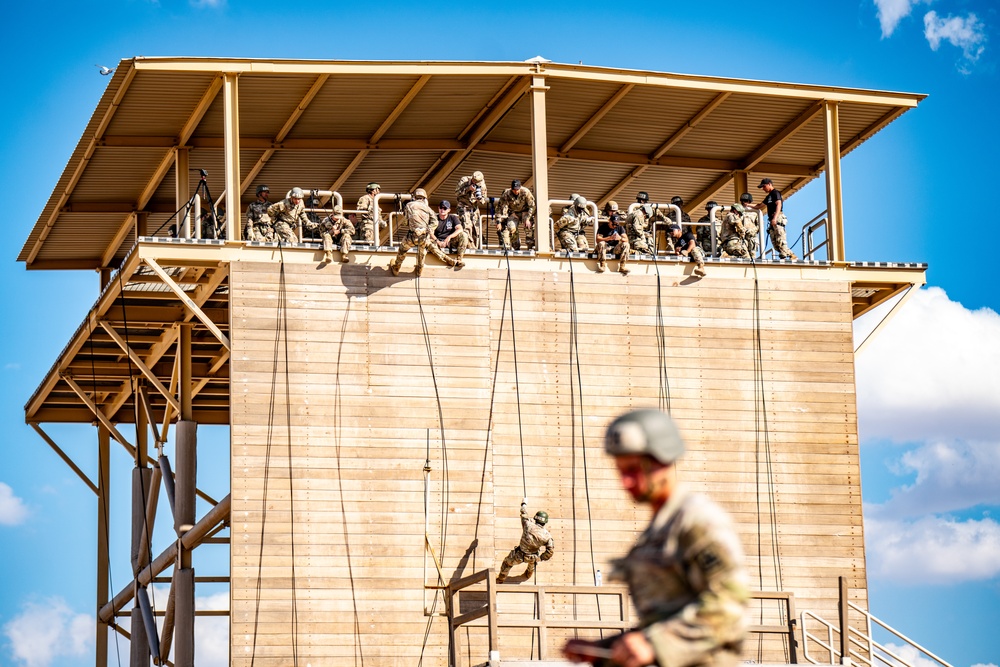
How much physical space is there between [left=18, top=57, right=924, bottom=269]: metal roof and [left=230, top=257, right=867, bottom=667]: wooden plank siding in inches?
162

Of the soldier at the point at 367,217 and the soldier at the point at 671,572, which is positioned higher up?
the soldier at the point at 367,217

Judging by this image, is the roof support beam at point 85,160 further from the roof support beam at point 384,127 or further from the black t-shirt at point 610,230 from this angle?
the black t-shirt at point 610,230

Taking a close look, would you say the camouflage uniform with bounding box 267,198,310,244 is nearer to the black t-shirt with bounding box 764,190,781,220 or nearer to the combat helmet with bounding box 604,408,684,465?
the black t-shirt with bounding box 764,190,781,220

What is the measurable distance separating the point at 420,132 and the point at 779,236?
8276 millimetres

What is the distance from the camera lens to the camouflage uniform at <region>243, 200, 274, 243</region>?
29688 mm

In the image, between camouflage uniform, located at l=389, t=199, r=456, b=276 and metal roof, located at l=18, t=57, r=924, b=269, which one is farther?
metal roof, located at l=18, t=57, r=924, b=269

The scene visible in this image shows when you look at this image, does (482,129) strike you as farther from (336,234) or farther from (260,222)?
(336,234)

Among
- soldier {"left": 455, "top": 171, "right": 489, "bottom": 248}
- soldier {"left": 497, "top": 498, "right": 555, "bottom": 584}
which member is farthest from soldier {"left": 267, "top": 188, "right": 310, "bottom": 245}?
soldier {"left": 497, "top": 498, "right": 555, "bottom": 584}

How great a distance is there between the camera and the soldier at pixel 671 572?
6605mm

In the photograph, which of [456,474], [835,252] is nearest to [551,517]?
[456,474]

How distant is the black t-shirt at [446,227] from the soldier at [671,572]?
2214cm

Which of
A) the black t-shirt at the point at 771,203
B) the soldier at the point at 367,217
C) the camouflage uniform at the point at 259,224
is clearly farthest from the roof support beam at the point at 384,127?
the black t-shirt at the point at 771,203

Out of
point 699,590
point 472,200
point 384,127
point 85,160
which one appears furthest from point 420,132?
point 699,590

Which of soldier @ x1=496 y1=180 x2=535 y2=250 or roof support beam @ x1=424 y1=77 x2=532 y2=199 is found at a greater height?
roof support beam @ x1=424 y1=77 x2=532 y2=199
